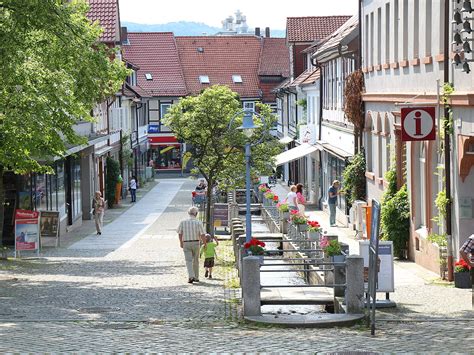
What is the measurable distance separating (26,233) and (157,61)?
211ft

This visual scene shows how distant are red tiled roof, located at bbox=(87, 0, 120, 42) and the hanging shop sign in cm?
3697

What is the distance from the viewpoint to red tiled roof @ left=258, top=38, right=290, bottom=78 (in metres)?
94.4

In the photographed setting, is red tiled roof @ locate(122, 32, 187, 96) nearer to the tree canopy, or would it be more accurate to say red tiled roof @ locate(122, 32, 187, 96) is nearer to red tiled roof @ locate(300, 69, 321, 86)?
red tiled roof @ locate(300, 69, 321, 86)

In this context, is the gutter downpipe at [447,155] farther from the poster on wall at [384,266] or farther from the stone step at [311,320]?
the stone step at [311,320]

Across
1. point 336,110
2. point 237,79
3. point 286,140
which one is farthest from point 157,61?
point 336,110

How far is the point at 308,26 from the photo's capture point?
2618 inches

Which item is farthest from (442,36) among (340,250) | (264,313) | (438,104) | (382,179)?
(382,179)

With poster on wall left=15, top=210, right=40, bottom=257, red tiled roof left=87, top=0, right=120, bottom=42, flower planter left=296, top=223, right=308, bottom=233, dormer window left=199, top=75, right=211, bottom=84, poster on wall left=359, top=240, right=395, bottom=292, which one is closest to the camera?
poster on wall left=359, top=240, right=395, bottom=292

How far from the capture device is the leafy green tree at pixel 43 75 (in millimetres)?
19891

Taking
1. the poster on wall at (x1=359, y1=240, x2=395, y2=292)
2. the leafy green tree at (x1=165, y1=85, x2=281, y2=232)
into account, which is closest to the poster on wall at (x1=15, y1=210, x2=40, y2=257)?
the leafy green tree at (x1=165, y1=85, x2=281, y2=232)

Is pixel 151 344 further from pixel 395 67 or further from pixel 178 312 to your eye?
pixel 395 67

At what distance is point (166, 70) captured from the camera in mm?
93188

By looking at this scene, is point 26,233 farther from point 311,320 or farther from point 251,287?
point 311,320

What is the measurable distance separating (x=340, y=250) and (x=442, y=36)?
6122 mm
